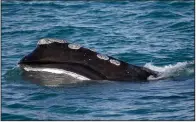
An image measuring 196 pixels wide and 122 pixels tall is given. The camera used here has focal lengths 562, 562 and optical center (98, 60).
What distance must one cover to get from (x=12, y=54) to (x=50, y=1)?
11.5 metres

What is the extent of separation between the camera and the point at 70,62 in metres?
13.0

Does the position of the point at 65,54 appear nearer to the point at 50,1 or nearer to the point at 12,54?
the point at 12,54

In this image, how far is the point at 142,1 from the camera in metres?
28.7

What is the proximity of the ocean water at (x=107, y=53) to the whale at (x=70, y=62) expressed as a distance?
21cm

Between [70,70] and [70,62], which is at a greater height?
[70,62]

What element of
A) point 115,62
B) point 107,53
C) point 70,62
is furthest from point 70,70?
point 107,53

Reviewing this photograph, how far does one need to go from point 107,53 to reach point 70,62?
20.2 feet

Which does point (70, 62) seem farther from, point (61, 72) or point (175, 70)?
point (175, 70)

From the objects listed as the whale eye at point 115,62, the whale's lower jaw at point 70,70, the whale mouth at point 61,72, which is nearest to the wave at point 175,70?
the whale eye at point 115,62

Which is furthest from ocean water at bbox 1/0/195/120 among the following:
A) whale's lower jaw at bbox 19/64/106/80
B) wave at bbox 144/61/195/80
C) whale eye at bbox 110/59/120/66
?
whale eye at bbox 110/59/120/66

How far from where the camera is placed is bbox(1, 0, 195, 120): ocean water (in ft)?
38.1

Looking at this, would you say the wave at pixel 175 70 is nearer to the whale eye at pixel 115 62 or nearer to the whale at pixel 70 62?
the whale eye at pixel 115 62

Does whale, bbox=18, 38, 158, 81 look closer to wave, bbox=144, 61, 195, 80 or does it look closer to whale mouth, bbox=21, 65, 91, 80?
whale mouth, bbox=21, 65, 91, 80

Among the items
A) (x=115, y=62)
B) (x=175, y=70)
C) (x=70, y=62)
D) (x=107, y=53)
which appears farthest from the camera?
(x=107, y=53)
